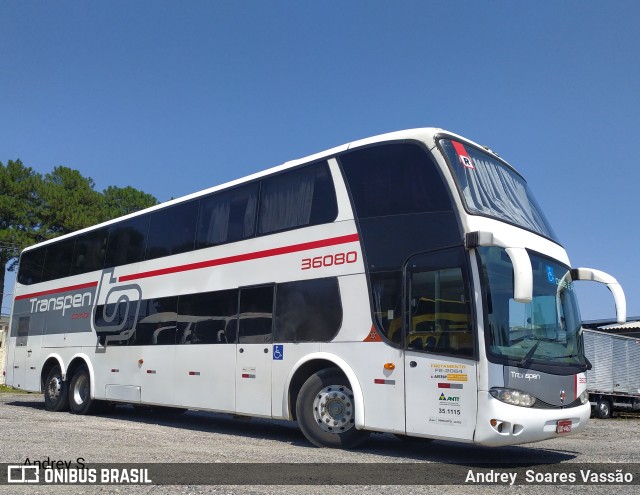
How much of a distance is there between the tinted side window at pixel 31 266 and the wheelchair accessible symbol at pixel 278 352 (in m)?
9.29

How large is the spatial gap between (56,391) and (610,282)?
12.2m

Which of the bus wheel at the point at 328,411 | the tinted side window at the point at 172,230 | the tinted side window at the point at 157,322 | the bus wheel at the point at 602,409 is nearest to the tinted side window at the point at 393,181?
the bus wheel at the point at 328,411

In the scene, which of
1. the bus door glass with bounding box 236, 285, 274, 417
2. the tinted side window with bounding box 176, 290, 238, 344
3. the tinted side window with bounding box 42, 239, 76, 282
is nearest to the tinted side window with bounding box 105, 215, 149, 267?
the tinted side window with bounding box 42, 239, 76, 282

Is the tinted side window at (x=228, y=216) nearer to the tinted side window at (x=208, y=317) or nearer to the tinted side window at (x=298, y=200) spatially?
the tinted side window at (x=298, y=200)

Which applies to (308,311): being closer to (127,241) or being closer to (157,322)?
(157,322)

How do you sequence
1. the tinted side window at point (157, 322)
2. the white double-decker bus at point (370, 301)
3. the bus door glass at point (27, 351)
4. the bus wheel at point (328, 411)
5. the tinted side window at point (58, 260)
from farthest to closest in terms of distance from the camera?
the bus door glass at point (27, 351) → the tinted side window at point (58, 260) → the tinted side window at point (157, 322) → the bus wheel at point (328, 411) → the white double-decker bus at point (370, 301)

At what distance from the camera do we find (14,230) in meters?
39.7

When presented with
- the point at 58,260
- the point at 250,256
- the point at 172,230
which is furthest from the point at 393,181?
the point at 58,260

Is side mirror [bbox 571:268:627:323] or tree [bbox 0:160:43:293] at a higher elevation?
tree [bbox 0:160:43:293]

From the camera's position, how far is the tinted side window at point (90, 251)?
14.4m

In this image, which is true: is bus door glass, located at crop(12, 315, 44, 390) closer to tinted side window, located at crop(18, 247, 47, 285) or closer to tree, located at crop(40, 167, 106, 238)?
tinted side window, located at crop(18, 247, 47, 285)

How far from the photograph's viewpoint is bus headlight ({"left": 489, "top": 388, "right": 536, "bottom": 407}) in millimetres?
7250

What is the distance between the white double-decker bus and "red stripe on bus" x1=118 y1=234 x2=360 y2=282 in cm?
3

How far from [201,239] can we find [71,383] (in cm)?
568
